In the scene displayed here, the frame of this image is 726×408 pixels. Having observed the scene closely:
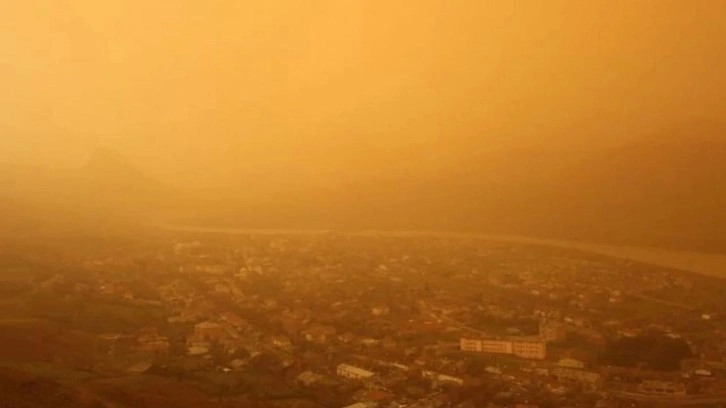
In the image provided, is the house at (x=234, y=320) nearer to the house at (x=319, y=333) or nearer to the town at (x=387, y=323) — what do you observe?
the town at (x=387, y=323)

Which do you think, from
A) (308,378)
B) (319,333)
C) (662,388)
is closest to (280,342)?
(319,333)

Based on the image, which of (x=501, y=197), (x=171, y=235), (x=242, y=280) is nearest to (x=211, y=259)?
(x=242, y=280)

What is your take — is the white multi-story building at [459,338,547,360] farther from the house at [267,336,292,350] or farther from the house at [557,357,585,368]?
the house at [267,336,292,350]

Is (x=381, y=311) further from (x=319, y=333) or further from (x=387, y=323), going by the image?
(x=319, y=333)

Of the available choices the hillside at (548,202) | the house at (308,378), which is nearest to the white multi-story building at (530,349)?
the house at (308,378)

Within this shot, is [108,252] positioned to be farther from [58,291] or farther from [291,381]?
[291,381]

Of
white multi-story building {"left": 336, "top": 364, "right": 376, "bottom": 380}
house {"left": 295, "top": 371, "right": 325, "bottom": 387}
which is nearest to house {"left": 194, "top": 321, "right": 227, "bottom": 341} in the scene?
house {"left": 295, "top": 371, "right": 325, "bottom": 387}
